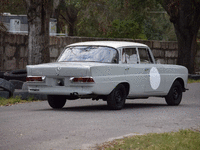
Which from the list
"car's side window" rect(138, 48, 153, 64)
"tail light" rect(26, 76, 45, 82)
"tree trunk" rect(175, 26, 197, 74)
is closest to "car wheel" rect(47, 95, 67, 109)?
"tail light" rect(26, 76, 45, 82)

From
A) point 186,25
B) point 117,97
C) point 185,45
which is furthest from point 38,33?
point 185,45

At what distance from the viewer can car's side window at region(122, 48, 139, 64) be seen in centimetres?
1044

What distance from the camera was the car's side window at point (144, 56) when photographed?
11.0 m

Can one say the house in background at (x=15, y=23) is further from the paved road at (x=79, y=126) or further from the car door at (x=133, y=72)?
the paved road at (x=79, y=126)

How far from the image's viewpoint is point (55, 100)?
1056cm

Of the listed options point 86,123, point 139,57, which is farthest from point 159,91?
point 86,123

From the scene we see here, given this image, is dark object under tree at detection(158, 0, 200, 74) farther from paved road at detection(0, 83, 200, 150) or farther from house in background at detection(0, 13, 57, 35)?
paved road at detection(0, 83, 200, 150)

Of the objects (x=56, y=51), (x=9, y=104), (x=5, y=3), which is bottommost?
(x=9, y=104)

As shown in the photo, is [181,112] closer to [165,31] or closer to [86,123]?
[86,123]

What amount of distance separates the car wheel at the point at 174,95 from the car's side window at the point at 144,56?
1.02 m

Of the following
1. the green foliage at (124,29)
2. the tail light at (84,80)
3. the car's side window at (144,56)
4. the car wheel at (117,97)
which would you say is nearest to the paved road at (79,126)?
the car wheel at (117,97)

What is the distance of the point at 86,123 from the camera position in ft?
26.0

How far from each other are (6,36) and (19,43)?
0.82 m

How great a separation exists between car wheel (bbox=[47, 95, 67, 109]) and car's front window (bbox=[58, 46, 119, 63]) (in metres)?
0.86
